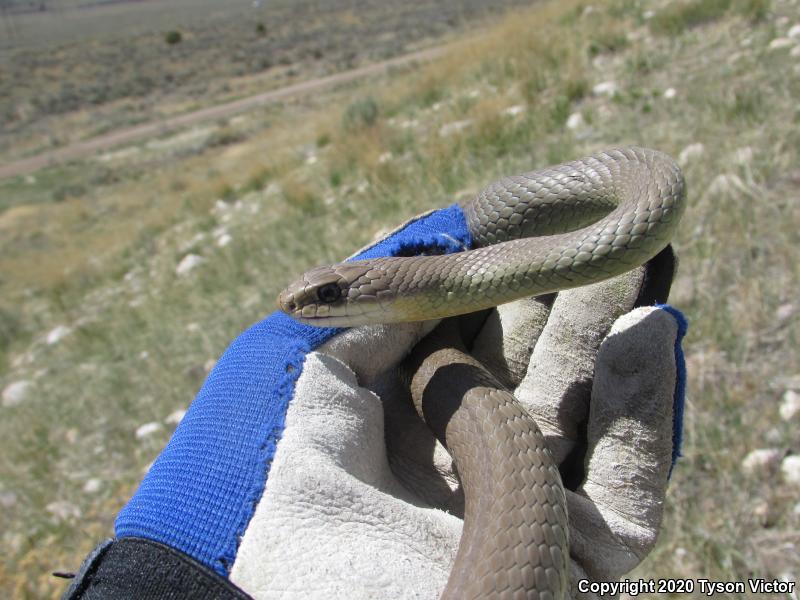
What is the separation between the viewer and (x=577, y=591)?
2.30 meters

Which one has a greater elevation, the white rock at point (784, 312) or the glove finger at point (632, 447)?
the glove finger at point (632, 447)

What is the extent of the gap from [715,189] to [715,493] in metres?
2.71

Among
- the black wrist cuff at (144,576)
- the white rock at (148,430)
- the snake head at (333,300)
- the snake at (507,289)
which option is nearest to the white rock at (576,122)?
the snake at (507,289)

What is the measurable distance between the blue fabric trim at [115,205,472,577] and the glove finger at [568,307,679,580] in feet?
4.00

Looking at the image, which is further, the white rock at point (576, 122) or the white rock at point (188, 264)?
the white rock at point (188, 264)

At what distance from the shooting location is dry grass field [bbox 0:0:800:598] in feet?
11.9

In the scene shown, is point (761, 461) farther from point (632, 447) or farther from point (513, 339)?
point (513, 339)

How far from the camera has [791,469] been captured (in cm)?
332

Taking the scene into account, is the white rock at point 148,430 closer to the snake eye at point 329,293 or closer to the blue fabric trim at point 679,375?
the snake eye at point 329,293

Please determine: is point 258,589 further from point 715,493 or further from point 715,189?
point 715,189

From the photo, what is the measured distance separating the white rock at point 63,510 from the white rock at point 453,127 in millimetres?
6663

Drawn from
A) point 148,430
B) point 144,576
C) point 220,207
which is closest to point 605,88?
point 148,430

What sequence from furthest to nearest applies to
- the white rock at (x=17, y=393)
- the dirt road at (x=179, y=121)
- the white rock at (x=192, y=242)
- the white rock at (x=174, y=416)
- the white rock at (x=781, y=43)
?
the dirt road at (x=179, y=121), the white rock at (x=192, y=242), the white rock at (x=17, y=393), the white rock at (x=781, y=43), the white rock at (x=174, y=416)

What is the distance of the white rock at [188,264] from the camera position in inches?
407
